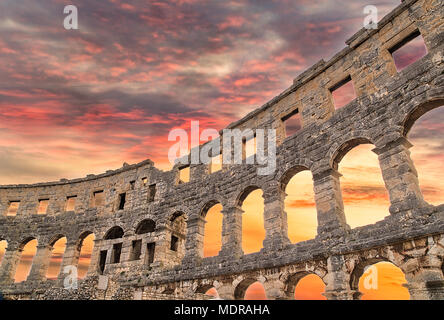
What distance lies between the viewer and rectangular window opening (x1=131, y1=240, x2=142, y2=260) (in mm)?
16820

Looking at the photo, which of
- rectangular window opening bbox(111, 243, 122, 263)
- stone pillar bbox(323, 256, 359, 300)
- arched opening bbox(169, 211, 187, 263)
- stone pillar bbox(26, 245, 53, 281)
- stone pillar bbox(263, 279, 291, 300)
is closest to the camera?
stone pillar bbox(323, 256, 359, 300)

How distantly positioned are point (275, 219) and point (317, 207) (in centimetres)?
177

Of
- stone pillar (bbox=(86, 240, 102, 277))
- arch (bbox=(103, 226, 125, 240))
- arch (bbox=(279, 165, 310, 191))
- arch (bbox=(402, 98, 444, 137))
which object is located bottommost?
stone pillar (bbox=(86, 240, 102, 277))

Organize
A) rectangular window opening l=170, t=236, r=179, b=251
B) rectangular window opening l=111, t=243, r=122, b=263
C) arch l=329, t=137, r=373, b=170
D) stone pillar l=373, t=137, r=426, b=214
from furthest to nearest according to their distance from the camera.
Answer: rectangular window opening l=111, t=243, r=122, b=263, rectangular window opening l=170, t=236, r=179, b=251, arch l=329, t=137, r=373, b=170, stone pillar l=373, t=137, r=426, b=214

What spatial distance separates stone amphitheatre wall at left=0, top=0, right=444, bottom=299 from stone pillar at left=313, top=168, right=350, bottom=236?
1.5 inches

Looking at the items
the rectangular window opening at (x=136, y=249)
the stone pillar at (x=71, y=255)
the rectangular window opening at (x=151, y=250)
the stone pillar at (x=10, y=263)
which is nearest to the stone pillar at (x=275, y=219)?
the rectangular window opening at (x=151, y=250)

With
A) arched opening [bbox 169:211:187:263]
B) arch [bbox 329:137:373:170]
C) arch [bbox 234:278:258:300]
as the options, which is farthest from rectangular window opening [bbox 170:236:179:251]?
arch [bbox 329:137:373:170]

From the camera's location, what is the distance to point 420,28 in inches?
364

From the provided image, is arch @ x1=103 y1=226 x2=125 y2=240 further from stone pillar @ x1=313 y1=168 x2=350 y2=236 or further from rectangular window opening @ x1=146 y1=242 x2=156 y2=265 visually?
stone pillar @ x1=313 y1=168 x2=350 y2=236

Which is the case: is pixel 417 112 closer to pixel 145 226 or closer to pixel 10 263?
pixel 145 226

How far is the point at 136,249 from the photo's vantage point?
1708 cm

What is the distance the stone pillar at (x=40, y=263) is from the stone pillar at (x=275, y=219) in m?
15.0

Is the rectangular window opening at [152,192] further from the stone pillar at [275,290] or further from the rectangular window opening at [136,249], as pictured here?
the stone pillar at [275,290]
